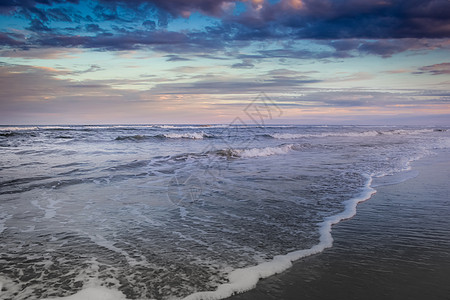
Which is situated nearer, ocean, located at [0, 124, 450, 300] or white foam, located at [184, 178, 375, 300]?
white foam, located at [184, 178, 375, 300]

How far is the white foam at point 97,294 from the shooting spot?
2.95 metres

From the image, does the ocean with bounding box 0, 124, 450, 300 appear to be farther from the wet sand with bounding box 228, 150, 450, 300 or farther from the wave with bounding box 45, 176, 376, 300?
the wet sand with bounding box 228, 150, 450, 300

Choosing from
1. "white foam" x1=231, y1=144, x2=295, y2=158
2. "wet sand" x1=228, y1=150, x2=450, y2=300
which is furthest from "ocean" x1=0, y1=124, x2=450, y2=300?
"white foam" x1=231, y1=144, x2=295, y2=158

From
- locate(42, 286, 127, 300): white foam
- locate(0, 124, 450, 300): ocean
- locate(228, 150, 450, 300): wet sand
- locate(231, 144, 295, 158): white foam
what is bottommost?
locate(42, 286, 127, 300): white foam

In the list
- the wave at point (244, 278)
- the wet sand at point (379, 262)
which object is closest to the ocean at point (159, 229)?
the wave at point (244, 278)

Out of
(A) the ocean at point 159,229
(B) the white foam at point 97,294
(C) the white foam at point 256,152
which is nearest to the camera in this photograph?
(B) the white foam at point 97,294

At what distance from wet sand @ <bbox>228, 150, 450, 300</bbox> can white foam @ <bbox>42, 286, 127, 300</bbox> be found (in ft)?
3.93

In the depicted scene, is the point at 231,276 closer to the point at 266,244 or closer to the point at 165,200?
the point at 266,244

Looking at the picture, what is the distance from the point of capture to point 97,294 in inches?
118

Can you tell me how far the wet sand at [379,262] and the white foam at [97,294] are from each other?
3.93 feet

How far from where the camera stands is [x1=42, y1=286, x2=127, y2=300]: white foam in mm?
2951

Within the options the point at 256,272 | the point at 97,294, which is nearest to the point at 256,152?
the point at 256,272

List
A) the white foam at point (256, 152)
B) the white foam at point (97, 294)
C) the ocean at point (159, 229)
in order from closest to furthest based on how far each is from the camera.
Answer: the white foam at point (97, 294)
the ocean at point (159, 229)
the white foam at point (256, 152)

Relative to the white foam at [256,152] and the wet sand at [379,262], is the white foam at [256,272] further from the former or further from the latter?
the white foam at [256,152]
